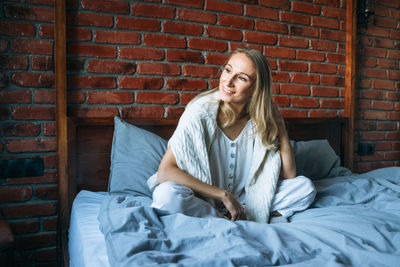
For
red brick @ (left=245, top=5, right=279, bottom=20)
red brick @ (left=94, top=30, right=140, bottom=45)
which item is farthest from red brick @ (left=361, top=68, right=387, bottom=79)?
red brick @ (left=94, top=30, right=140, bottom=45)

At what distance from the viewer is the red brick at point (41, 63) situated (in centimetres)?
161

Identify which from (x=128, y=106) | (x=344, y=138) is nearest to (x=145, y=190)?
(x=128, y=106)

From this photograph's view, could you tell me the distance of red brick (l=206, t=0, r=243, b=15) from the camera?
6.50ft

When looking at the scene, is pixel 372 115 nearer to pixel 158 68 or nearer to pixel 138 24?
pixel 158 68

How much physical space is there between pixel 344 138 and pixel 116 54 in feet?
5.71

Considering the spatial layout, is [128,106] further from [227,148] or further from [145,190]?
[227,148]

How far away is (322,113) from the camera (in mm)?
2369

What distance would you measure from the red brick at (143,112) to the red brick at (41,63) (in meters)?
0.44

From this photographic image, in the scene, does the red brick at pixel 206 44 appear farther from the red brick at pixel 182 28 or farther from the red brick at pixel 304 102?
the red brick at pixel 304 102

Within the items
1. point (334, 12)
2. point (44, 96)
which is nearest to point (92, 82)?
point (44, 96)

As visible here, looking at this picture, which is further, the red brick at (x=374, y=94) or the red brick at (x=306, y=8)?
the red brick at (x=374, y=94)

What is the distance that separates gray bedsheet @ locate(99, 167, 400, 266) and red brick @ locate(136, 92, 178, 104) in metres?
0.79

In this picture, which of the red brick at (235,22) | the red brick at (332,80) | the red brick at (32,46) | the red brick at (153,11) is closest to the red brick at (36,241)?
the red brick at (32,46)

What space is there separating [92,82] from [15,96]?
0.38 meters
